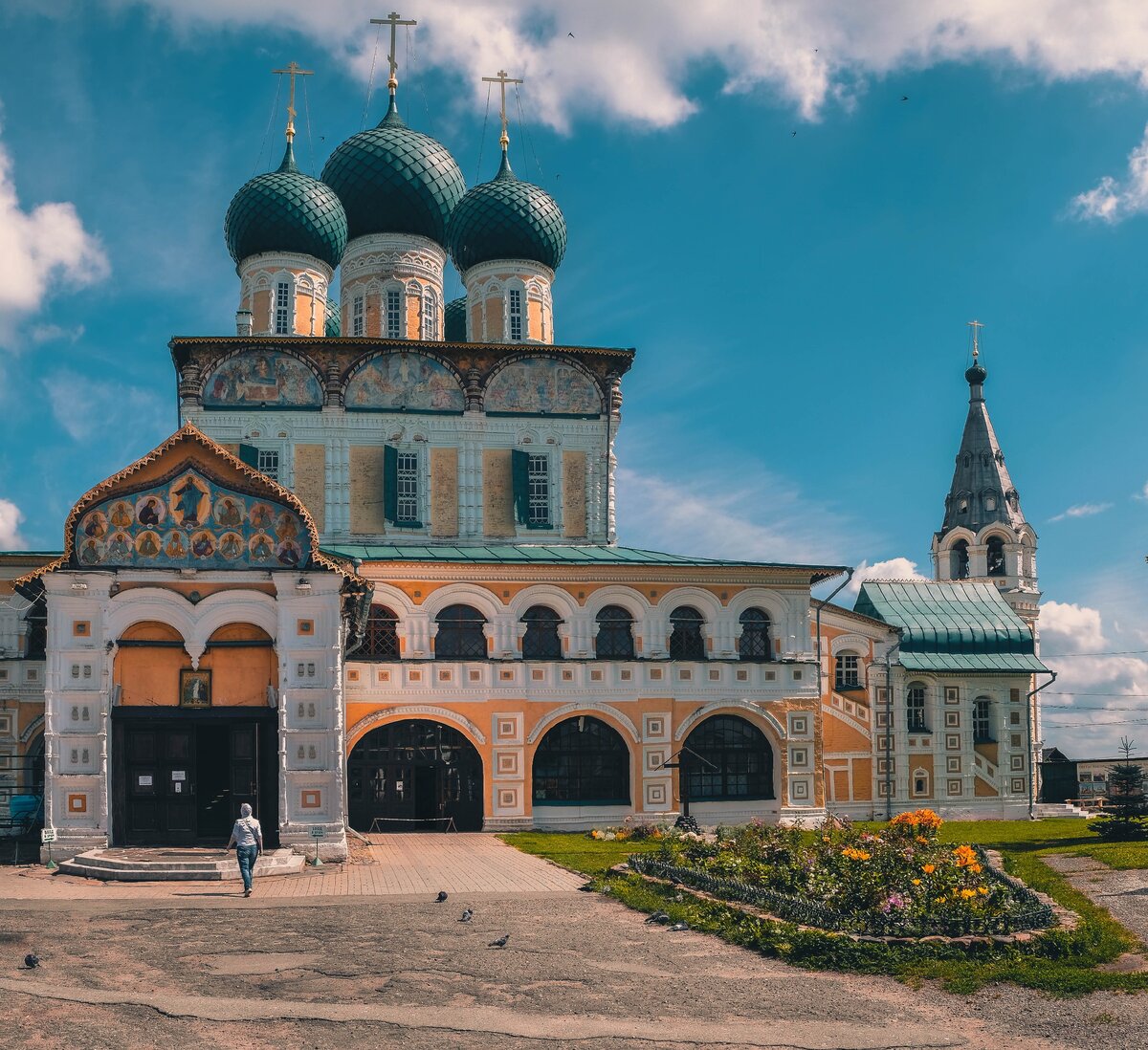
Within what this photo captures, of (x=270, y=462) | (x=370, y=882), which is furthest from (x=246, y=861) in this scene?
(x=270, y=462)

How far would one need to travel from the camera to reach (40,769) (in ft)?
79.8

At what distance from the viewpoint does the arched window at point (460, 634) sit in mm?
24719

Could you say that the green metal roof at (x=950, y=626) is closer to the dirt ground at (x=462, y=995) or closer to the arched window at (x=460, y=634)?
the arched window at (x=460, y=634)

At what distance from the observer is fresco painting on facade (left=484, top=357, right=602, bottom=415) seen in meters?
29.3

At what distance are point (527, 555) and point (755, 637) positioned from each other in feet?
15.7

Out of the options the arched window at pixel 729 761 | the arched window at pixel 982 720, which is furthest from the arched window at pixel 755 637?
the arched window at pixel 982 720

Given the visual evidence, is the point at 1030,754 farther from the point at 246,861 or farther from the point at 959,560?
the point at 246,861

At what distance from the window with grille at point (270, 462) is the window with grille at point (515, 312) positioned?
622 cm

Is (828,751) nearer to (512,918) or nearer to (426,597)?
(426,597)

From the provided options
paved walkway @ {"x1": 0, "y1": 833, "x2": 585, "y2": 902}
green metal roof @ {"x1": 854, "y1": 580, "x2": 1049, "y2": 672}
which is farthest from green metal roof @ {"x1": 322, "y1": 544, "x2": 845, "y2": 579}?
paved walkway @ {"x1": 0, "y1": 833, "x2": 585, "y2": 902}

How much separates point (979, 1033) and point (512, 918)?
217 inches

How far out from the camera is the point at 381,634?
2452cm

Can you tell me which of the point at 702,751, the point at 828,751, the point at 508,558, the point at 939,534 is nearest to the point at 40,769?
the point at 508,558

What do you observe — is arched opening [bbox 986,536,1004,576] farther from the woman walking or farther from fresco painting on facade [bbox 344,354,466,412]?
the woman walking
